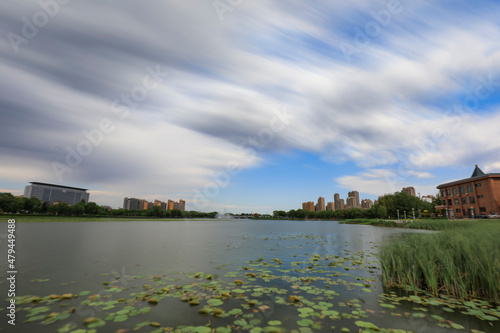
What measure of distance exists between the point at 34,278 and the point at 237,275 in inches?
359

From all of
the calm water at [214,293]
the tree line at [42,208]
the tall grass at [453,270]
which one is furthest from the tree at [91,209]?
the tall grass at [453,270]

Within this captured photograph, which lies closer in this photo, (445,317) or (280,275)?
(445,317)

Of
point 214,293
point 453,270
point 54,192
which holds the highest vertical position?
point 54,192

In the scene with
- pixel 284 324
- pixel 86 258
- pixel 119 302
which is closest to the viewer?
pixel 284 324

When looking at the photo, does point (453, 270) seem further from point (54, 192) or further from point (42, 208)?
point (54, 192)

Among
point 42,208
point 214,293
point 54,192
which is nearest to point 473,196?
point 214,293

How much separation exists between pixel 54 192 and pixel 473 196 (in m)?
257

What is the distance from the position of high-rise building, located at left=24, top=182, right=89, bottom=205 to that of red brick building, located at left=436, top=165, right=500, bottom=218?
22024 cm

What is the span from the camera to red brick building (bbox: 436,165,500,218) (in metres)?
58.4

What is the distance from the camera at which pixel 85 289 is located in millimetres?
8297

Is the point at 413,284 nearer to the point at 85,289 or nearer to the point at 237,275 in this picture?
the point at 237,275

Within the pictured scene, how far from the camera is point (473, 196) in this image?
6425 cm

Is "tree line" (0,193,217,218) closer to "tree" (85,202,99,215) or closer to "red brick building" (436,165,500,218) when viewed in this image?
"tree" (85,202,99,215)

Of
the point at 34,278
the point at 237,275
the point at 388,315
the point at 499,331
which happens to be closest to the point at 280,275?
the point at 237,275
